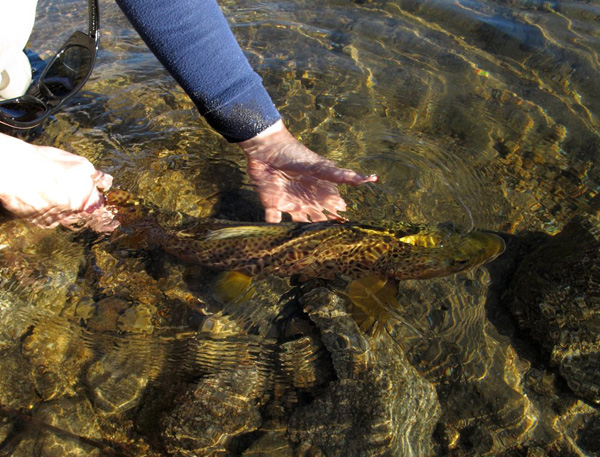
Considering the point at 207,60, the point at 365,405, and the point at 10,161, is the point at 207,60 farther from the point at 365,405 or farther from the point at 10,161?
the point at 365,405

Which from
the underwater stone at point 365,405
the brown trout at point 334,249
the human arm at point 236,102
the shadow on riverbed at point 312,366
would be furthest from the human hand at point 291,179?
the underwater stone at point 365,405

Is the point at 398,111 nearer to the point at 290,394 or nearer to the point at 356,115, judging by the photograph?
the point at 356,115

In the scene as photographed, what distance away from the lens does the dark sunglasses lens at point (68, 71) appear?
4.63 m

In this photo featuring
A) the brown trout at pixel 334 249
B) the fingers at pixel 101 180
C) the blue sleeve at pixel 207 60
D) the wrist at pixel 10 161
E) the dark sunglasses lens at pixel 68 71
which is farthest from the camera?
the dark sunglasses lens at pixel 68 71

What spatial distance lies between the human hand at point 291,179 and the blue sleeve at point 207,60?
0.56 feet

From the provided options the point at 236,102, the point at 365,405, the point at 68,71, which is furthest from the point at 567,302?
the point at 68,71

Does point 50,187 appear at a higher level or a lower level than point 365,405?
higher

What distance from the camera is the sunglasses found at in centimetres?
431

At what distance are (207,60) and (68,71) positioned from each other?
205 centimetres

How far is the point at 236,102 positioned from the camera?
3.71m

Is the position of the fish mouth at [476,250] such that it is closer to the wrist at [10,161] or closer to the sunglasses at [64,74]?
the wrist at [10,161]

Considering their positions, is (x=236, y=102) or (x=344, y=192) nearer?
(x=236, y=102)

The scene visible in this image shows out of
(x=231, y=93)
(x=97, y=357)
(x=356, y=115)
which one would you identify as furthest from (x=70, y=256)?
(x=356, y=115)

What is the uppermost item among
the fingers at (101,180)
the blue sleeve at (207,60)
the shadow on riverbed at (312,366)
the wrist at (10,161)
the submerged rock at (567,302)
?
the blue sleeve at (207,60)
